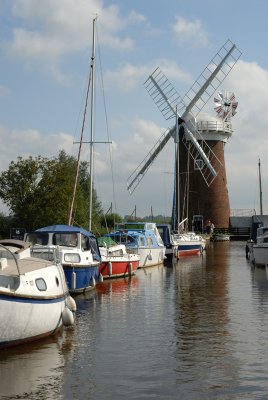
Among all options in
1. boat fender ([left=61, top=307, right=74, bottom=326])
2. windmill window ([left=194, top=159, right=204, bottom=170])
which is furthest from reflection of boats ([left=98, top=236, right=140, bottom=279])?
windmill window ([left=194, top=159, right=204, bottom=170])

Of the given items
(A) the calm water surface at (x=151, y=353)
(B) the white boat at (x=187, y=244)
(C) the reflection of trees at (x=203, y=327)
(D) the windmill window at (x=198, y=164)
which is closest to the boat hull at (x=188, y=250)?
(B) the white boat at (x=187, y=244)

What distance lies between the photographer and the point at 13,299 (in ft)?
50.7

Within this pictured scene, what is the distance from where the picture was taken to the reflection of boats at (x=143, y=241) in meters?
45.3

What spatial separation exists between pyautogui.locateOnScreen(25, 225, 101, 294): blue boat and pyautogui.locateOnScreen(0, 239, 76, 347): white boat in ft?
24.8

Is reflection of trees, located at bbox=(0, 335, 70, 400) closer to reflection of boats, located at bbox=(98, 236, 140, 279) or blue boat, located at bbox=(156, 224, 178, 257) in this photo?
reflection of boats, located at bbox=(98, 236, 140, 279)

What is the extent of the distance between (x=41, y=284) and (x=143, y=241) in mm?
29214

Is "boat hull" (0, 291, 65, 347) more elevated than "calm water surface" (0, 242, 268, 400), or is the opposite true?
"boat hull" (0, 291, 65, 347)

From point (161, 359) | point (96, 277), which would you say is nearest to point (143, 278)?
point (96, 277)

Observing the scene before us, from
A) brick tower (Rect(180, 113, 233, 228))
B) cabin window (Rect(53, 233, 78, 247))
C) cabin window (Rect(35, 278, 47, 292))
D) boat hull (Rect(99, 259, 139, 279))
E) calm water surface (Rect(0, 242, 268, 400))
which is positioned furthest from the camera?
brick tower (Rect(180, 113, 233, 228))

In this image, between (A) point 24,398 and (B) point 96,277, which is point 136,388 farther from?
(B) point 96,277

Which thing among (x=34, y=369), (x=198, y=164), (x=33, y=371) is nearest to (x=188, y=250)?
(x=198, y=164)

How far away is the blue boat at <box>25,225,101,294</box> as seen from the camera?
27.5 meters

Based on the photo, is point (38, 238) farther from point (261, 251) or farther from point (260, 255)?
point (260, 255)

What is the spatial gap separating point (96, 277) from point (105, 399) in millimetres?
18410
